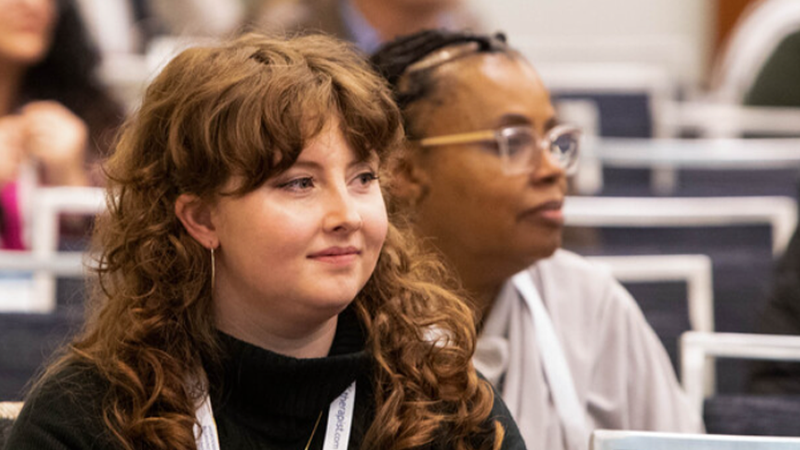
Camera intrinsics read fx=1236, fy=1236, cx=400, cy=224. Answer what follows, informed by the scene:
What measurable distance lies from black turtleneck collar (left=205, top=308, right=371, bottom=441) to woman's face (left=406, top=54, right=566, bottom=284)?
55cm

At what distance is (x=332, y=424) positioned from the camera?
1.51 meters

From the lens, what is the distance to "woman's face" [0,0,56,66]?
3.50 metres

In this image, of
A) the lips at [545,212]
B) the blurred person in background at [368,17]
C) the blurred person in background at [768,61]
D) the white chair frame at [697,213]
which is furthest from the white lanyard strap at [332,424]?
the blurred person in background at [768,61]

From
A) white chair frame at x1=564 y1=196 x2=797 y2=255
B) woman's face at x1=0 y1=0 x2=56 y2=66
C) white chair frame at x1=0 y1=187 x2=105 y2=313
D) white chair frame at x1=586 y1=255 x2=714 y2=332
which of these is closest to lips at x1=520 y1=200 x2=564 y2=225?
white chair frame at x1=586 y1=255 x2=714 y2=332

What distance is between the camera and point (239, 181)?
1450mm

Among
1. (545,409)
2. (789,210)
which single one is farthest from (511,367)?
(789,210)

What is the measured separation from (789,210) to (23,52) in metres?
2.23

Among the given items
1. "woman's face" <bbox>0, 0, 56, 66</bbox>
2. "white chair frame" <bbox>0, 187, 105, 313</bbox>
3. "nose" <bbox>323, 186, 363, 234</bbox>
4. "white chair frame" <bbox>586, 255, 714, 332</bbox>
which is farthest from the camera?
"woman's face" <bbox>0, 0, 56, 66</bbox>

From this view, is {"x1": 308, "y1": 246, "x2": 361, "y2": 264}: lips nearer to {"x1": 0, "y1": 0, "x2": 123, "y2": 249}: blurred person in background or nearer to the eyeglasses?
the eyeglasses

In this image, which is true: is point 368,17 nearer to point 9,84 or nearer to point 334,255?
point 9,84

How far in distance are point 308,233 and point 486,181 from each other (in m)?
0.65

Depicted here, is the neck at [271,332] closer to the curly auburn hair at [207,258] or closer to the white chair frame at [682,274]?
the curly auburn hair at [207,258]

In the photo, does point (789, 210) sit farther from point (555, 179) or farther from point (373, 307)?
point (373, 307)

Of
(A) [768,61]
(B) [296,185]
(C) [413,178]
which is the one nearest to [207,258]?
(B) [296,185]
